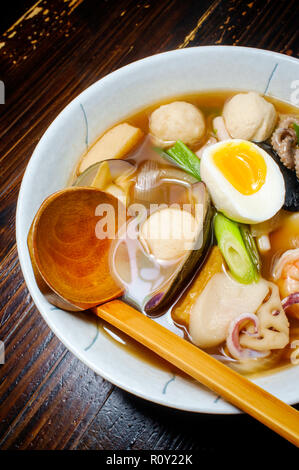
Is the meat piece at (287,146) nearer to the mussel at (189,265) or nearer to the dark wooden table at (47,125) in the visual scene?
the mussel at (189,265)

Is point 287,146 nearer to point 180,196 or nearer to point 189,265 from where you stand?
point 180,196

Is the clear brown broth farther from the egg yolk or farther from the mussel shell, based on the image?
the egg yolk

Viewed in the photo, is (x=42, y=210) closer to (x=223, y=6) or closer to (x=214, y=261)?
(x=214, y=261)

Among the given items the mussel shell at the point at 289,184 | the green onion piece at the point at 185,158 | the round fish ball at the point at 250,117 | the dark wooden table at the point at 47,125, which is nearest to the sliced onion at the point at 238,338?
the dark wooden table at the point at 47,125

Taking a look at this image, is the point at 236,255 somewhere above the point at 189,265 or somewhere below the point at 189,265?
below

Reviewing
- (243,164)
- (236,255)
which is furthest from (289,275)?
(243,164)
